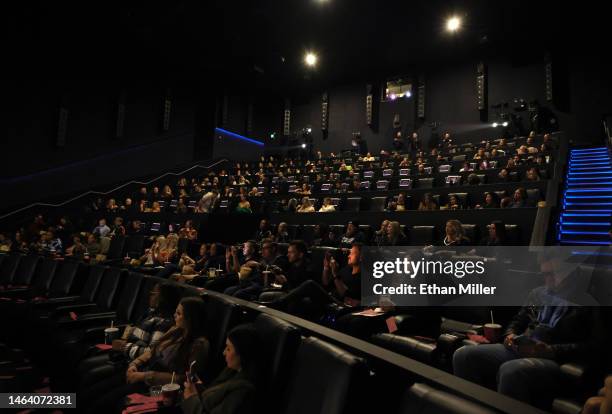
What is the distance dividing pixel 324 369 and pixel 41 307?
360cm

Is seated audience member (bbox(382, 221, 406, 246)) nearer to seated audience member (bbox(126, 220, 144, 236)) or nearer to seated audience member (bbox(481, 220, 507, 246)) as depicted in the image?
seated audience member (bbox(481, 220, 507, 246))

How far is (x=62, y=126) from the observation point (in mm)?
10391

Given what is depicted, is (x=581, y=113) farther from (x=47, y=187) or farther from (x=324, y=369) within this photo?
(x=47, y=187)

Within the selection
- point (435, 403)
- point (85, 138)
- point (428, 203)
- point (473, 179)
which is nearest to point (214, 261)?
point (428, 203)

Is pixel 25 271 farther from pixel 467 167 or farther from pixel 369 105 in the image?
pixel 369 105

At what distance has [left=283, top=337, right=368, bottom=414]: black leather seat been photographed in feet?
3.42

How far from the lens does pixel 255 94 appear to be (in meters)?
16.8

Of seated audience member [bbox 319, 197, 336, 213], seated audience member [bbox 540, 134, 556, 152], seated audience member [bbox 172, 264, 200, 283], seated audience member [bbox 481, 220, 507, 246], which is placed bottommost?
seated audience member [bbox 172, 264, 200, 283]

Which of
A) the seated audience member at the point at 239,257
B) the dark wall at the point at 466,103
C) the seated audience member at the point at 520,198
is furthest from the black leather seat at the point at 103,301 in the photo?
the dark wall at the point at 466,103

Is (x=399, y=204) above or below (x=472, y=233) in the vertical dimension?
above

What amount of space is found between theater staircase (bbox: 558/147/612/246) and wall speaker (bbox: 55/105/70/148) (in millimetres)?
11982

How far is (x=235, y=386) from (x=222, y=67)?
1343 centimetres

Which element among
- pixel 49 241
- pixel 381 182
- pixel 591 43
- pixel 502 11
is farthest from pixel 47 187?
pixel 591 43

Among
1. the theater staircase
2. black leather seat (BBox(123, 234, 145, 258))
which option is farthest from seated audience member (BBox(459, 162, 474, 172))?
black leather seat (BBox(123, 234, 145, 258))
